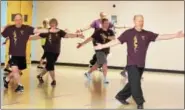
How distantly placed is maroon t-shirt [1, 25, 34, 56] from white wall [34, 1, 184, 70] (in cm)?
605

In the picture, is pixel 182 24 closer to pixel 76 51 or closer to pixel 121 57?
pixel 121 57

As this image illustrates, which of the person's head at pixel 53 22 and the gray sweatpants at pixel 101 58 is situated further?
the gray sweatpants at pixel 101 58

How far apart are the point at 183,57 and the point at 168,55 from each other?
1.60 feet

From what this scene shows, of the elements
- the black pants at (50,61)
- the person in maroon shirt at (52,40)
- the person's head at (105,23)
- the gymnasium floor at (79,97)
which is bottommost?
the gymnasium floor at (79,97)

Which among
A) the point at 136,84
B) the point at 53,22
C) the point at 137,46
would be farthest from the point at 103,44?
the point at 53,22

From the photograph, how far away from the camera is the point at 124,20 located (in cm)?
1176

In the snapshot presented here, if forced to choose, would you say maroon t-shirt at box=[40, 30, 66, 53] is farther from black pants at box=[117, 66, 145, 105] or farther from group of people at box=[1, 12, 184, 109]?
black pants at box=[117, 66, 145, 105]

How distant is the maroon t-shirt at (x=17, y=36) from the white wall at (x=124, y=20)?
605 cm

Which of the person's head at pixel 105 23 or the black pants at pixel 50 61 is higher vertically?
the person's head at pixel 105 23

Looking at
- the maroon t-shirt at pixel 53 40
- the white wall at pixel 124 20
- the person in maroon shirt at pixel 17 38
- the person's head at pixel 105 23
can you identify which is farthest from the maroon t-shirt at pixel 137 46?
the white wall at pixel 124 20

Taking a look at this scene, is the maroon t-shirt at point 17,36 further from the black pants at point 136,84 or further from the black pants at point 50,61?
the black pants at point 136,84

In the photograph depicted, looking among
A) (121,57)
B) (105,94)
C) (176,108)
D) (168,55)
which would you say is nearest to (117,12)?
(121,57)

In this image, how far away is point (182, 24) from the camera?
11188mm

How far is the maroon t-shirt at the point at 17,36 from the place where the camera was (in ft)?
19.9
